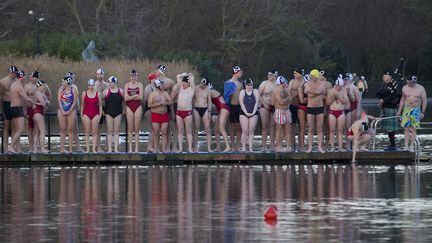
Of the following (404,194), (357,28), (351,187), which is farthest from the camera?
(357,28)

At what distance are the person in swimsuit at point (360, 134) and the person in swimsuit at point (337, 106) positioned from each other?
282mm

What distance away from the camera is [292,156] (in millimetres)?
30656

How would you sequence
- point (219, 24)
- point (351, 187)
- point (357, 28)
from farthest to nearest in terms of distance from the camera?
1. point (357, 28)
2. point (219, 24)
3. point (351, 187)

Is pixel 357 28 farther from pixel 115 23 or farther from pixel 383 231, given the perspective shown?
pixel 383 231

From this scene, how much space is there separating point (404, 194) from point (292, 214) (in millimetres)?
3560

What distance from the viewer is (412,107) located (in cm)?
3092

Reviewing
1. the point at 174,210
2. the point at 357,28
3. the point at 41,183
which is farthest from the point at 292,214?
the point at 357,28

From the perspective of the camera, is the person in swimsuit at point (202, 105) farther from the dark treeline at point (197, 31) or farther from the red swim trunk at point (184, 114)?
the dark treeline at point (197, 31)

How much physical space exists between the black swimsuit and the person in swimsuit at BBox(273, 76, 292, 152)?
130 inches

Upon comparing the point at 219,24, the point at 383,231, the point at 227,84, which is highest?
the point at 219,24

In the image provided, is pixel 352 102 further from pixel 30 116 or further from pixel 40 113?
pixel 30 116

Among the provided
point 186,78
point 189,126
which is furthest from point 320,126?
point 186,78

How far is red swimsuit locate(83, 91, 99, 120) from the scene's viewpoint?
3053 centimetres

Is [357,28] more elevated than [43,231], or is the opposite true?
[357,28]
